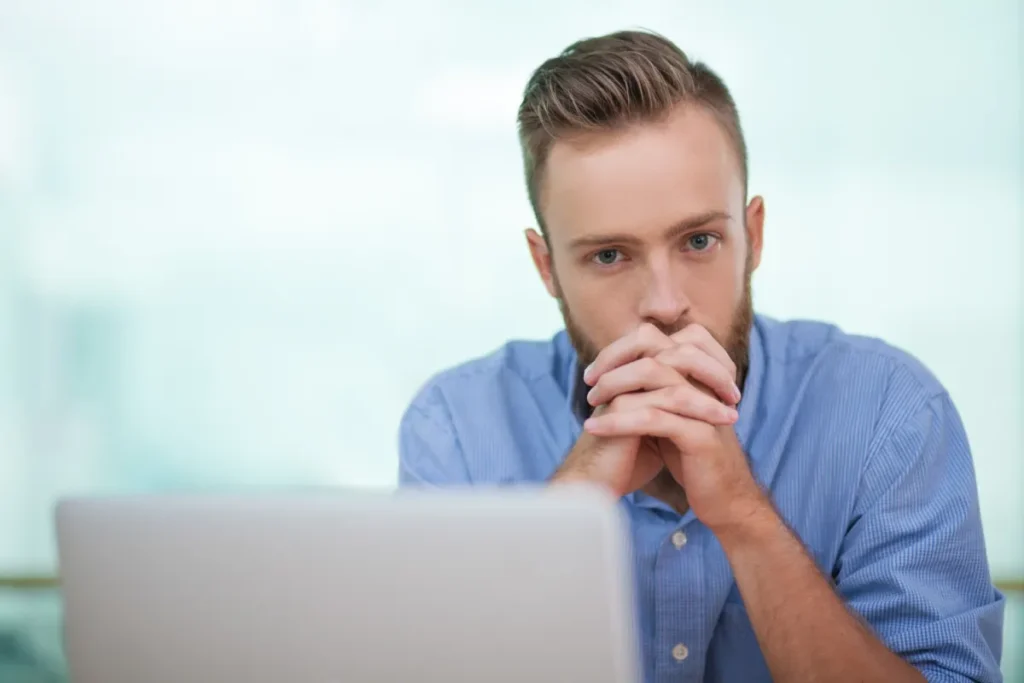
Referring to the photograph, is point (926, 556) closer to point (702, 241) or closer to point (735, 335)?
point (735, 335)

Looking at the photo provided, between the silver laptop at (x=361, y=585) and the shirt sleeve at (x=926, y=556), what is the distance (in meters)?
0.88

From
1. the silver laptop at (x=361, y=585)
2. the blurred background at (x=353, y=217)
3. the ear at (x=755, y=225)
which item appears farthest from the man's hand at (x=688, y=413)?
the blurred background at (x=353, y=217)

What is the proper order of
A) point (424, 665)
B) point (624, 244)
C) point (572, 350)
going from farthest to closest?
point (572, 350), point (624, 244), point (424, 665)

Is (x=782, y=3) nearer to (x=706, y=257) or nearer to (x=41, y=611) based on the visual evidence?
(x=706, y=257)

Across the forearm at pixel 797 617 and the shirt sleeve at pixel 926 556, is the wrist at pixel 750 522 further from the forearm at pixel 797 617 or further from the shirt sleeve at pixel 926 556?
the shirt sleeve at pixel 926 556

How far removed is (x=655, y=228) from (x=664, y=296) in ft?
0.34

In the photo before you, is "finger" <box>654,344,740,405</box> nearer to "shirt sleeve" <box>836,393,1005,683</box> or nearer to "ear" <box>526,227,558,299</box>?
"shirt sleeve" <box>836,393,1005,683</box>

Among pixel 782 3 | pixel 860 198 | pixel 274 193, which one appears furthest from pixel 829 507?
pixel 274 193

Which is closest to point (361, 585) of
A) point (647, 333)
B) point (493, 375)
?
point (647, 333)

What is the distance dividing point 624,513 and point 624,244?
0.43 meters

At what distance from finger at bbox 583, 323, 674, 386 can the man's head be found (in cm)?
10

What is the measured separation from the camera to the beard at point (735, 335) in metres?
1.82

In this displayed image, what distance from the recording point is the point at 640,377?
156 cm

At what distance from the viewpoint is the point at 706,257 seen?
5.75 feet
